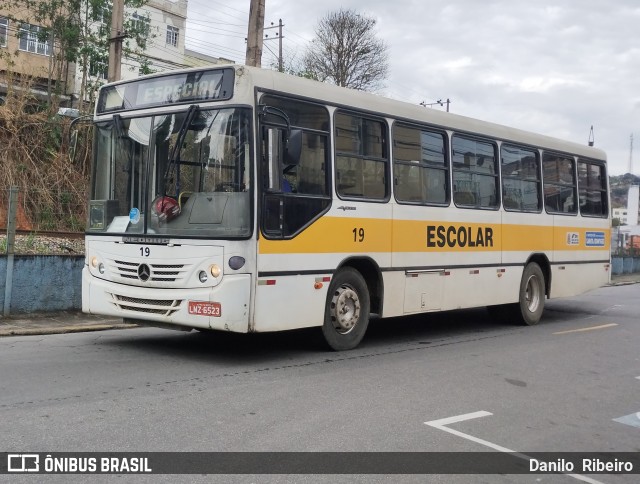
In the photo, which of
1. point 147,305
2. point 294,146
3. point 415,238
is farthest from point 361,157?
point 147,305

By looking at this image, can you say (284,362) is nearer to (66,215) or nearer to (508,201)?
(508,201)

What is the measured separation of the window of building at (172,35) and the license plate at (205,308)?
43388 millimetres

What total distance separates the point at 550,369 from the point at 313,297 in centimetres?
306

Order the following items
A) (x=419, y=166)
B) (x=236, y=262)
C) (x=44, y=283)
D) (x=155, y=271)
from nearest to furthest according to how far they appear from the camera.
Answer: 1. (x=236, y=262)
2. (x=155, y=271)
3. (x=419, y=166)
4. (x=44, y=283)

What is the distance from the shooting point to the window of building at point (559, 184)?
529 inches

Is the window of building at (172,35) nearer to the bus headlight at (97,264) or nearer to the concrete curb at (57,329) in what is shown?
the concrete curb at (57,329)

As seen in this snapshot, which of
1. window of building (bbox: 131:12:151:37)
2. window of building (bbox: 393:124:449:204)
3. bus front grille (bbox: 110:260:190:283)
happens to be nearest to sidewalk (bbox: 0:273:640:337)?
bus front grille (bbox: 110:260:190:283)

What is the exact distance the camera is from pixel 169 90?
8461 mm

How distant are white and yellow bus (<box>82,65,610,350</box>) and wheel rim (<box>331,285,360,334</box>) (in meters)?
0.02

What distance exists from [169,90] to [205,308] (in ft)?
8.80

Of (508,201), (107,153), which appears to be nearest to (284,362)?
(107,153)

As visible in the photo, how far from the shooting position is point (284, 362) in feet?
27.3

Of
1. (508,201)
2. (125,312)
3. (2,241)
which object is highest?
(508,201)

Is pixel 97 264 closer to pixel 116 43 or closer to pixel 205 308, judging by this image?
pixel 205 308
